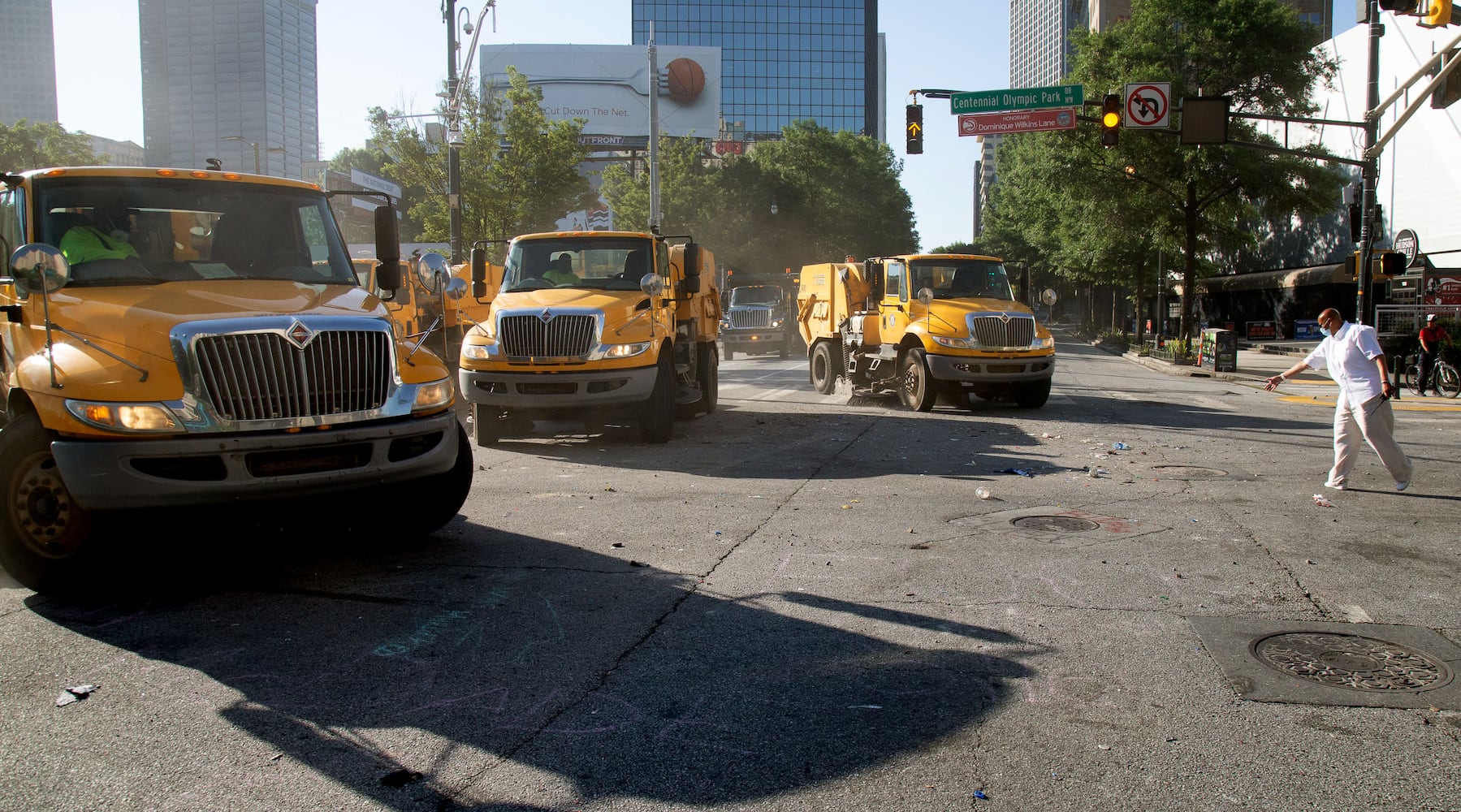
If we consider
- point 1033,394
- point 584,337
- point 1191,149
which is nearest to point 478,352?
point 584,337

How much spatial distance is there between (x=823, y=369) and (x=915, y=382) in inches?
150

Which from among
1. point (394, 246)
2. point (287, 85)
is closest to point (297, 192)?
point (394, 246)

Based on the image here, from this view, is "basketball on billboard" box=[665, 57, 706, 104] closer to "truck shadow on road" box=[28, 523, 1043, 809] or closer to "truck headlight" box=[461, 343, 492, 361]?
"truck headlight" box=[461, 343, 492, 361]

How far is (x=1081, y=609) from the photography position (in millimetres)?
5773

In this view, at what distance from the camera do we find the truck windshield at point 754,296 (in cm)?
3453

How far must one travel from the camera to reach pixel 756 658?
495 cm

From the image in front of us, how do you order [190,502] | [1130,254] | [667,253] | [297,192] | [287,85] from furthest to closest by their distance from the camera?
[287,85] < [1130,254] < [667,253] < [297,192] < [190,502]

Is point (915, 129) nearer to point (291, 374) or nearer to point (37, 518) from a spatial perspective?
point (291, 374)

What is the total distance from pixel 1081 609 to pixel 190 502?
15.3 feet

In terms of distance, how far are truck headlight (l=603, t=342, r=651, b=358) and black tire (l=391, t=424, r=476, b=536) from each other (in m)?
4.83

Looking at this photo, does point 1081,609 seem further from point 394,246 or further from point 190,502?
point 394,246

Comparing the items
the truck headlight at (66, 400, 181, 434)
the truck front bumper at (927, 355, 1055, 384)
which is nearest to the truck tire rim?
the truck headlight at (66, 400, 181, 434)

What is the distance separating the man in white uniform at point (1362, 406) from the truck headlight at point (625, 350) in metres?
6.73

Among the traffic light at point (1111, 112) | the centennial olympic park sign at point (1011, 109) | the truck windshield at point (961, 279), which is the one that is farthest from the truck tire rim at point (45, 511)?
the centennial olympic park sign at point (1011, 109)
